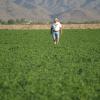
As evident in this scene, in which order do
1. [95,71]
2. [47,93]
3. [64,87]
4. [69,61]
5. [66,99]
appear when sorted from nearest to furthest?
[66,99], [47,93], [64,87], [95,71], [69,61]

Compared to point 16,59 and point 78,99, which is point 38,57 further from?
point 78,99

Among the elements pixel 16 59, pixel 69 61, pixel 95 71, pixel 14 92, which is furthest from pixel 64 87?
pixel 16 59

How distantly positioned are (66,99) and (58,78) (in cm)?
276

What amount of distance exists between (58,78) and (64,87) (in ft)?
4.42

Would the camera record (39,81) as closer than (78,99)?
No

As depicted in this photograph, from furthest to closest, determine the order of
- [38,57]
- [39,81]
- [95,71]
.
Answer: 1. [38,57]
2. [95,71]
3. [39,81]

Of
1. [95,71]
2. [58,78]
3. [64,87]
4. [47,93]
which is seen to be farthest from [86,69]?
[47,93]

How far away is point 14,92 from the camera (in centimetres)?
1075

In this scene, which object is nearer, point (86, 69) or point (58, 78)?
point (58, 78)

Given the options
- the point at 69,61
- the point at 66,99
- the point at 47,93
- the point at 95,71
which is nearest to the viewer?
the point at 66,99

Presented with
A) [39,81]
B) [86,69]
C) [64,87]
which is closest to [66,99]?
[64,87]

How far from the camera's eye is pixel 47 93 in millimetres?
10570

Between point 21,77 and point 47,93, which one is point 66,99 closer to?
point 47,93

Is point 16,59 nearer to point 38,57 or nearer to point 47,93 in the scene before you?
point 38,57
